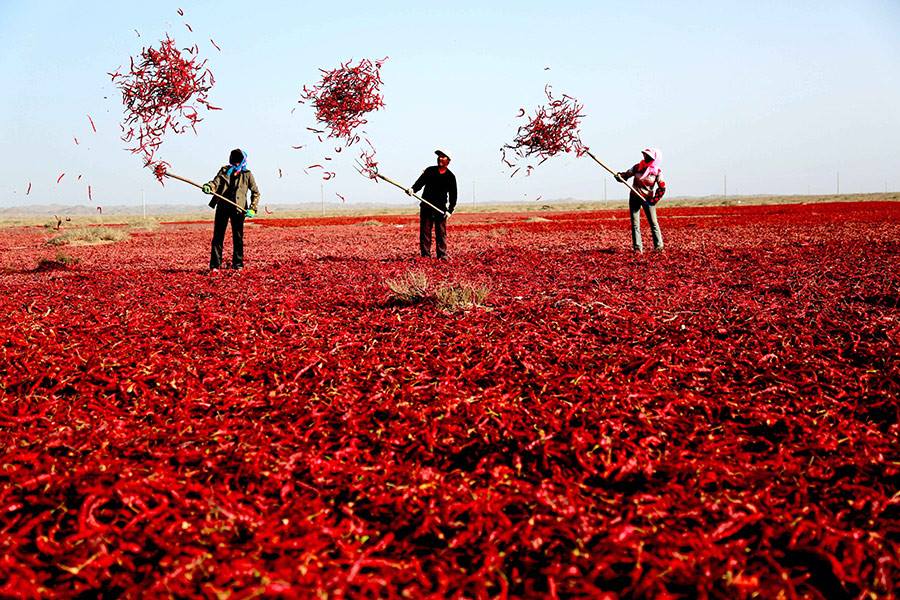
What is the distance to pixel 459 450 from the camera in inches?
153

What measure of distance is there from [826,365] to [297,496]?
14.1 ft

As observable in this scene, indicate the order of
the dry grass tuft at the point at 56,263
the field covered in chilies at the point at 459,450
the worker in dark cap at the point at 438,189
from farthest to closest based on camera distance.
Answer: the dry grass tuft at the point at 56,263, the worker in dark cap at the point at 438,189, the field covered in chilies at the point at 459,450

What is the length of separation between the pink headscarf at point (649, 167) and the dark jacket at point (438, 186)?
179 inches

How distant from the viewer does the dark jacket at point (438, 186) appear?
46.2 feet

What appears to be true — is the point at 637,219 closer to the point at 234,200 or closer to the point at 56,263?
the point at 234,200

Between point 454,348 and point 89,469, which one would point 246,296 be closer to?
point 454,348

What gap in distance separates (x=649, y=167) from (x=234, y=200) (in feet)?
31.6

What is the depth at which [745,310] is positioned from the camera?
22.2ft

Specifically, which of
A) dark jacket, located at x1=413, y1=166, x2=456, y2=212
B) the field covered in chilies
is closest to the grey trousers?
dark jacket, located at x1=413, y1=166, x2=456, y2=212

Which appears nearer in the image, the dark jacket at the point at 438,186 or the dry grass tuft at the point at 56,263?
the dark jacket at the point at 438,186

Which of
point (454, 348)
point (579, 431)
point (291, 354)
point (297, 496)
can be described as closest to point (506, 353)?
point (454, 348)

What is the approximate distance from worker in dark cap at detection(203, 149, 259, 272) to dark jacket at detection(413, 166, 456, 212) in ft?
12.3

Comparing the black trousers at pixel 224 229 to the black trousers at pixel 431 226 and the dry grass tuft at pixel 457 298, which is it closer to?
the black trousers at pixel 431 226

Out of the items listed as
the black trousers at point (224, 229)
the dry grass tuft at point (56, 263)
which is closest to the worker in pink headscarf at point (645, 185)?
the black trousers at point (224, 229)
